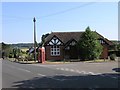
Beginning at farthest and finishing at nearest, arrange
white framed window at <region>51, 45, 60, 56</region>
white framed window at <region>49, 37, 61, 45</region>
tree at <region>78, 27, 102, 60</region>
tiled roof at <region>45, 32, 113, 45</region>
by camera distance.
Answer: tiled roof at <region>45, 32, 113, 45</region> < white framed window at <region>49, 37, 61, 45</region> < white framed window at <region>51, 45, 60, 56</region> < tree at <region>78, 27, 102, 60</region>

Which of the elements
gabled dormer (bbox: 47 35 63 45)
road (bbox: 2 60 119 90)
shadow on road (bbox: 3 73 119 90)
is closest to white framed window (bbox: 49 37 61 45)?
gabled dormer (bbox: 47 35 63 45)

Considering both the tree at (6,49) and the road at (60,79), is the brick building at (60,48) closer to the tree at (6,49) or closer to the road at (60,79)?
the tree at (6,49)

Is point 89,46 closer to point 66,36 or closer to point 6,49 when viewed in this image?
point 66,36

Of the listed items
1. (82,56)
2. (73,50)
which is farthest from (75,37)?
(82,56)

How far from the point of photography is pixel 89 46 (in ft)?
181

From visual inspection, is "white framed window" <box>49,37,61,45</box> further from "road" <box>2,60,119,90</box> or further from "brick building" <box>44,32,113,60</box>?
"road" <box>2,60,119,90</box>

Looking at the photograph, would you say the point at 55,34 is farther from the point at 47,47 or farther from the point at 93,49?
the point at 93,49

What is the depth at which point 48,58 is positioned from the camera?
63000mm

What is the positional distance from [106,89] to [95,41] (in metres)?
38.3

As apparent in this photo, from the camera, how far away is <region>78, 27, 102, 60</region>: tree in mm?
55156

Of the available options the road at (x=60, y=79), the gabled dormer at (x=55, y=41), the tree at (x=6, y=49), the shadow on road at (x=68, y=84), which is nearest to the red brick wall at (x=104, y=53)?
the gabled dormer at (x=55, y=41)

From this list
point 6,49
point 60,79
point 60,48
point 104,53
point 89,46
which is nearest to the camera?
point 60,79

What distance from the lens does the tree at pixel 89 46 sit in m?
55.2

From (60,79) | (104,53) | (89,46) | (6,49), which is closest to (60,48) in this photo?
(104,53)
